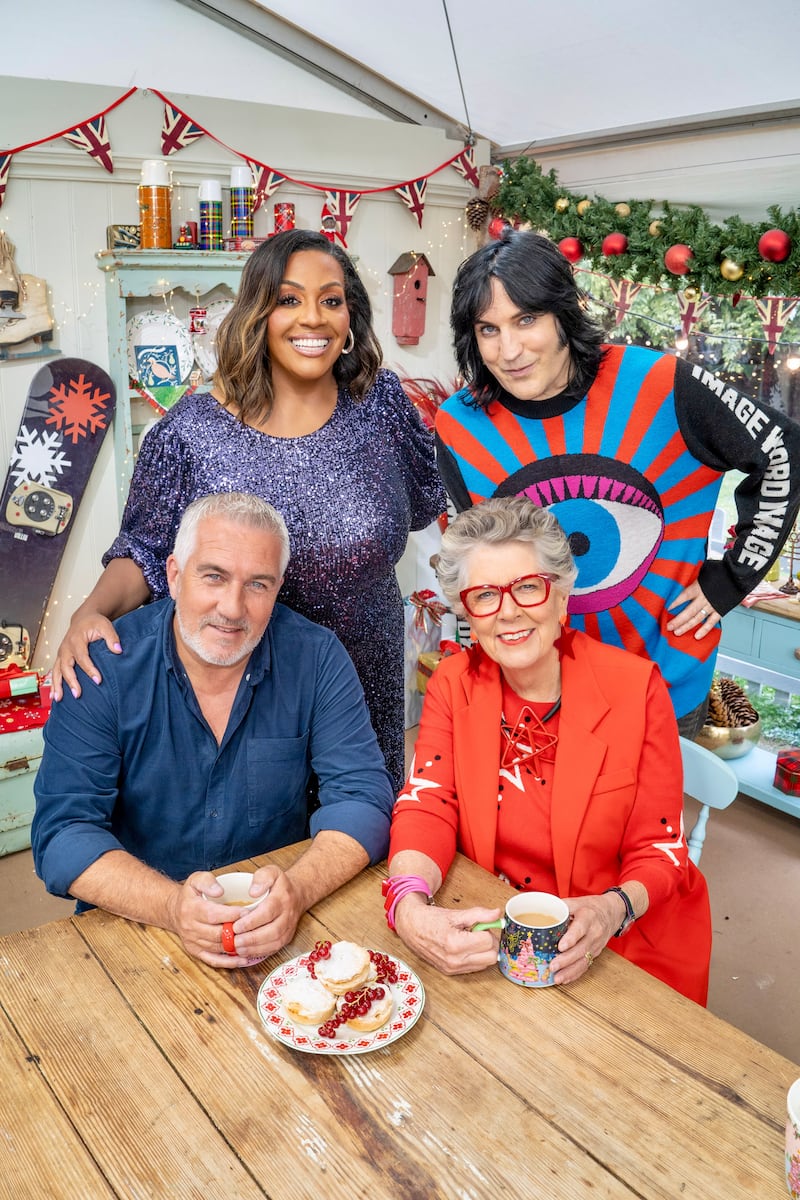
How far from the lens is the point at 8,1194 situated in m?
0.99

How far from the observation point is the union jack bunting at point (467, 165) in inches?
154

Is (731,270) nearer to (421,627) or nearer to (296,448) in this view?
(296,448)

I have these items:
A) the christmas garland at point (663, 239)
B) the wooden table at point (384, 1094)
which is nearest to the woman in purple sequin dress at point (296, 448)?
the wooden table at point (384, 1094)

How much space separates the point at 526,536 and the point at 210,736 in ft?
2.05

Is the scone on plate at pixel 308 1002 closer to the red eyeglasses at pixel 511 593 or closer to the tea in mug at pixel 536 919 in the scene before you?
the tea in mug at pixel 536 919

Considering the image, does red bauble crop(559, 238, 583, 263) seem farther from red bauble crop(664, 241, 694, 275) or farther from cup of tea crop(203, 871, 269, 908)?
cup of tea crop(203, 871, 269, 908)

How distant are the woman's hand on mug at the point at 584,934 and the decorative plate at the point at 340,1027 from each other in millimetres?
186

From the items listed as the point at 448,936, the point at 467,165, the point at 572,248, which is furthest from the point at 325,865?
the point at 467,165

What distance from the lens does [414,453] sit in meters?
2.26

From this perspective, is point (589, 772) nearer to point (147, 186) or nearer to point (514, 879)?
point (514, 879)

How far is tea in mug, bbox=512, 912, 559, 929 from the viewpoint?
4.34 ft

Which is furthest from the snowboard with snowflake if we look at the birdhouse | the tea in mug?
the tea in mug

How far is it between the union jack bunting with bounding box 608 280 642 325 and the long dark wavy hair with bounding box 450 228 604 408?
1.57 m

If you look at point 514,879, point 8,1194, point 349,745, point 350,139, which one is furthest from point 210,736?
point 350,139
